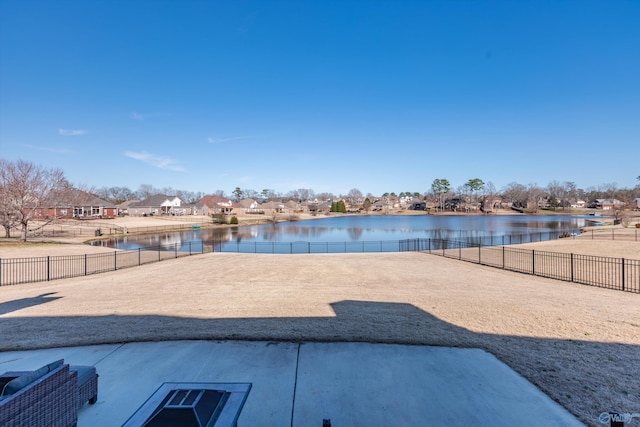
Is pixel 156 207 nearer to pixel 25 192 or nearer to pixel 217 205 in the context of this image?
pixel 217 205

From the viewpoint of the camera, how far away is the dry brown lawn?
16.0 ft

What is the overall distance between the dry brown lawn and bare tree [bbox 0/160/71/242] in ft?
67.5

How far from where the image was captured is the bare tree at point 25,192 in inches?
1033

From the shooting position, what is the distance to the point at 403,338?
5.92 m

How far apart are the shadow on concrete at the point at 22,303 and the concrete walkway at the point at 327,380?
416 centimetres

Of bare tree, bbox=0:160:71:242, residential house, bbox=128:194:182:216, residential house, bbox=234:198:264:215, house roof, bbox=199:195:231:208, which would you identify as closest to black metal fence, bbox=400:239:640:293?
bare tree, bbox=0:160:71:242

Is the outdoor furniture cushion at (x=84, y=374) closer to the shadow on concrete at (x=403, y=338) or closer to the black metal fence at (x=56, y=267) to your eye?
the shadow on concrete at (x=403, y=338)

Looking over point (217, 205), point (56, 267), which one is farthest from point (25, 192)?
point (217, 205)

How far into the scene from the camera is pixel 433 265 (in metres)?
16.9

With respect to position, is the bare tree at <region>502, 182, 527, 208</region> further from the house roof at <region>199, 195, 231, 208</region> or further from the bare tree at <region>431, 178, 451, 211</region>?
the house roof at <region>199, 195, 231, 208</region>

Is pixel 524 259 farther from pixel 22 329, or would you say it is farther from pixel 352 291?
pixel 22 329

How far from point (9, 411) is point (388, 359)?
462cm

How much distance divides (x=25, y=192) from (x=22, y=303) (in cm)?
2501

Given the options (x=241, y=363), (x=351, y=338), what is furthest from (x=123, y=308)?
(x=351, y=338)
